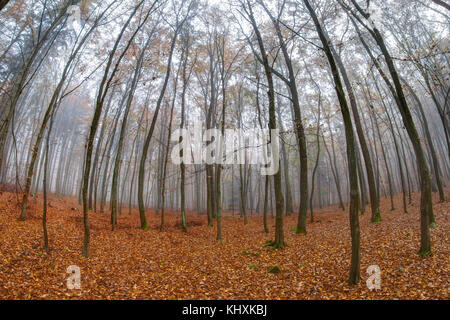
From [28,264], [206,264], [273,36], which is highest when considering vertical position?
[273,36]

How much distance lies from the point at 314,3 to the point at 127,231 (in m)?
14.5

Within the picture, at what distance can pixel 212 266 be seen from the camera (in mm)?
6688

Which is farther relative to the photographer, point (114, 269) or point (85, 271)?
point (114, 269)

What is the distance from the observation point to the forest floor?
4.43 m

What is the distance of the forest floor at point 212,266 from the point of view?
443cm

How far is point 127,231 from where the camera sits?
10375mm
